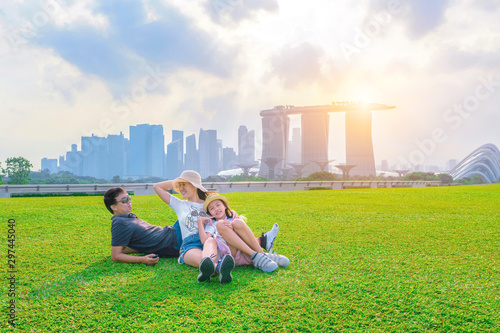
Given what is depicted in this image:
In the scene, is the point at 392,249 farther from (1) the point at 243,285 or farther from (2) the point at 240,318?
(2) the point at 240,318

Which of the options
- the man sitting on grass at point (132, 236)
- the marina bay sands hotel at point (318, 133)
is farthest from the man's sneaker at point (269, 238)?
the marina bay sands hotel at point (318, 133)

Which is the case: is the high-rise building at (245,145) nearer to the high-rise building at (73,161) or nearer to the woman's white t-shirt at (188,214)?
the high-rise building at (73,161)

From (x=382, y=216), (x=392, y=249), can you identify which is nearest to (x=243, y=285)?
(x=392, y=249)

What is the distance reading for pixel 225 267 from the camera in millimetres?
3723

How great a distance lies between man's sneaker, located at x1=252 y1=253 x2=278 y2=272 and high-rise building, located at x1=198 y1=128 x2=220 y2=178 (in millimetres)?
139854

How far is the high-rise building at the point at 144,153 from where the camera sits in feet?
343

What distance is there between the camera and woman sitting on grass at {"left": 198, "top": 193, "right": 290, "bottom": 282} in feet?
13.6

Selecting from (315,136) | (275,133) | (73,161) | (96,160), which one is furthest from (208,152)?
(73,161)

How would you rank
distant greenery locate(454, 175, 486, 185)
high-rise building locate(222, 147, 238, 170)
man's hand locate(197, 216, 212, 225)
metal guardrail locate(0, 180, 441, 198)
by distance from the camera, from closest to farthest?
man's hand locate(197, 216, 212, 225) < metal guardrail locate(0, 180, 441, 198) < distant greenery locate(454, 175, 486, 185) < high-rise building locate(222, 147, 238, 170)

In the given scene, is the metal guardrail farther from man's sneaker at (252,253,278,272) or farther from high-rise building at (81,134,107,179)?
high-rise building at (81,134,107,179)

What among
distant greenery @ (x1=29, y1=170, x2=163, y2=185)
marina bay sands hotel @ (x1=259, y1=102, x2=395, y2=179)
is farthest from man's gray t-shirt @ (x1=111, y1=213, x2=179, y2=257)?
marina bay sands hotel @ (x1=259, y1=102, x2=395, y2=179)

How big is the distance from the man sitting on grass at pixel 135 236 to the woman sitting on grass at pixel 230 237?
23.9 inches

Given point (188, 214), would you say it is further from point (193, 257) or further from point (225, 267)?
point (225, 267)

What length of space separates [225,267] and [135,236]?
67.5 inches
